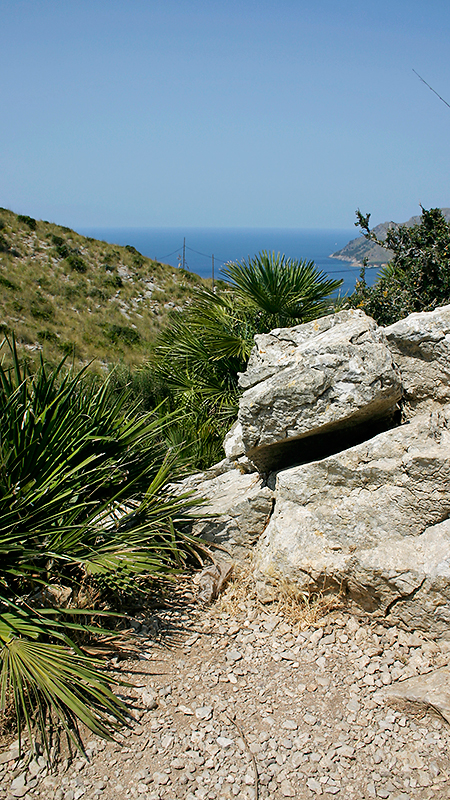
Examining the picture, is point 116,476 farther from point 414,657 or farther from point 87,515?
point 414,657

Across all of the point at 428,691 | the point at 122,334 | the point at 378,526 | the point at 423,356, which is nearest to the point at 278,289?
the point at 423,356

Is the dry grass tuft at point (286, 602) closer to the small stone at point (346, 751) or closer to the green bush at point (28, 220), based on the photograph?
the small stone at point (346, 751)

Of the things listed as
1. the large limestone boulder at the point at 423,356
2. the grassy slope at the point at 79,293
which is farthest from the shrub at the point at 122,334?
the large limestone boulder at the point at 423,356

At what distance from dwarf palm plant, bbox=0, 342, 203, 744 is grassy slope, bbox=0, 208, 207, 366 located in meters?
16.8

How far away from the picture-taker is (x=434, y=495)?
3576 millimetres

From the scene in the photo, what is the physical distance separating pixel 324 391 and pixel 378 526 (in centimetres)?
96

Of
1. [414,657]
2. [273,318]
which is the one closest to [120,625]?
[414,657]

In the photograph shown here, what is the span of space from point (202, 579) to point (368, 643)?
4.12 feet

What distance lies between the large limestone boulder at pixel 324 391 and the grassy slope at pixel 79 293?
17013 mm

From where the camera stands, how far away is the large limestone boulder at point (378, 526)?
3.50 meters

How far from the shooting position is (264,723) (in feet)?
10.1

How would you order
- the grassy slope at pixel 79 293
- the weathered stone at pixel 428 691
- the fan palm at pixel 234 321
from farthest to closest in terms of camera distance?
the grassy slope at pixel 79 293 → the fan palm at pixel 234 321 → the weathered stone at pixel 428 691

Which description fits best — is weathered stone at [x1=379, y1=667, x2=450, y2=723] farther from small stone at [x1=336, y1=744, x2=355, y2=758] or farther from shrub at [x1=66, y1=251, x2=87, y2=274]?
shrub at [x1=66, y1=251, x2=87, y2=274]

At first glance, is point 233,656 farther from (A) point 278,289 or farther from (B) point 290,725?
(A) point 278,289
